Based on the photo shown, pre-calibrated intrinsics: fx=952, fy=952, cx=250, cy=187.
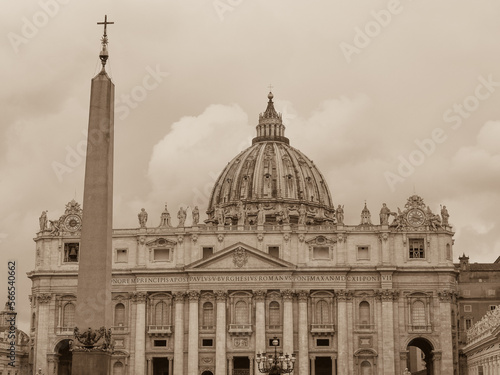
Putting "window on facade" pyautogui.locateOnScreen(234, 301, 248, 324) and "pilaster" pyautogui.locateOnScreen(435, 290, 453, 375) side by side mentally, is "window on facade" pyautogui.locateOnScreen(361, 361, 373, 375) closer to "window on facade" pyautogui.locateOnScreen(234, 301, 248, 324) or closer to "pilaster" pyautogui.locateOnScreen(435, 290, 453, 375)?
"pilaster" pyautogui.locateOnScreen(435, 290, 453, 375)

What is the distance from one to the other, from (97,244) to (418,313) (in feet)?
200

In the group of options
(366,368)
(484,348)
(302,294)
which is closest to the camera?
(484,348)

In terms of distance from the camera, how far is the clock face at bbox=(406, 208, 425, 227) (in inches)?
3386

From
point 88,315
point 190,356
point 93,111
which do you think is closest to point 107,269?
point 88,315

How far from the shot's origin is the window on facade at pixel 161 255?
86562 millimetres

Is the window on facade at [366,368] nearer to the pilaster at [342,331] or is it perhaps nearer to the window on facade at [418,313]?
the pilaster at [342,331]

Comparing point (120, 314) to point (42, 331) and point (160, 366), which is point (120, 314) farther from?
point (42, 331)

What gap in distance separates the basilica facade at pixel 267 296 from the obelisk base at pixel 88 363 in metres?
56.3

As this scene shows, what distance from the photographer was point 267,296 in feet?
278

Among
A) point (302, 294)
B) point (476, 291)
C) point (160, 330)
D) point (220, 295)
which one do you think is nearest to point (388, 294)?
point (302, 294)

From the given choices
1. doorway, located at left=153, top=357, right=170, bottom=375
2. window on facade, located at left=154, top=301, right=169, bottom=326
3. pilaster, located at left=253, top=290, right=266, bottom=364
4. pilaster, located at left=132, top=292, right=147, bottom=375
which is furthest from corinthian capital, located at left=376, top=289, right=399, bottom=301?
pilaster, located at left=132, top=292, right=147, bottom=375

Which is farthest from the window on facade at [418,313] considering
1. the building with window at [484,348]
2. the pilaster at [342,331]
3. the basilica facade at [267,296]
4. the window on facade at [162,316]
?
the window on facade at [162,316]

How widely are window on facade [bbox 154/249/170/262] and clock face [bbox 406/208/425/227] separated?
72.3 ft

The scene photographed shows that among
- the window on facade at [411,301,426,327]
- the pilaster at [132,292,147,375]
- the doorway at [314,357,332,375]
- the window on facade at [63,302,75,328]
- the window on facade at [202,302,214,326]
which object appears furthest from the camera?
the window on facade at [63,302,75,328]
